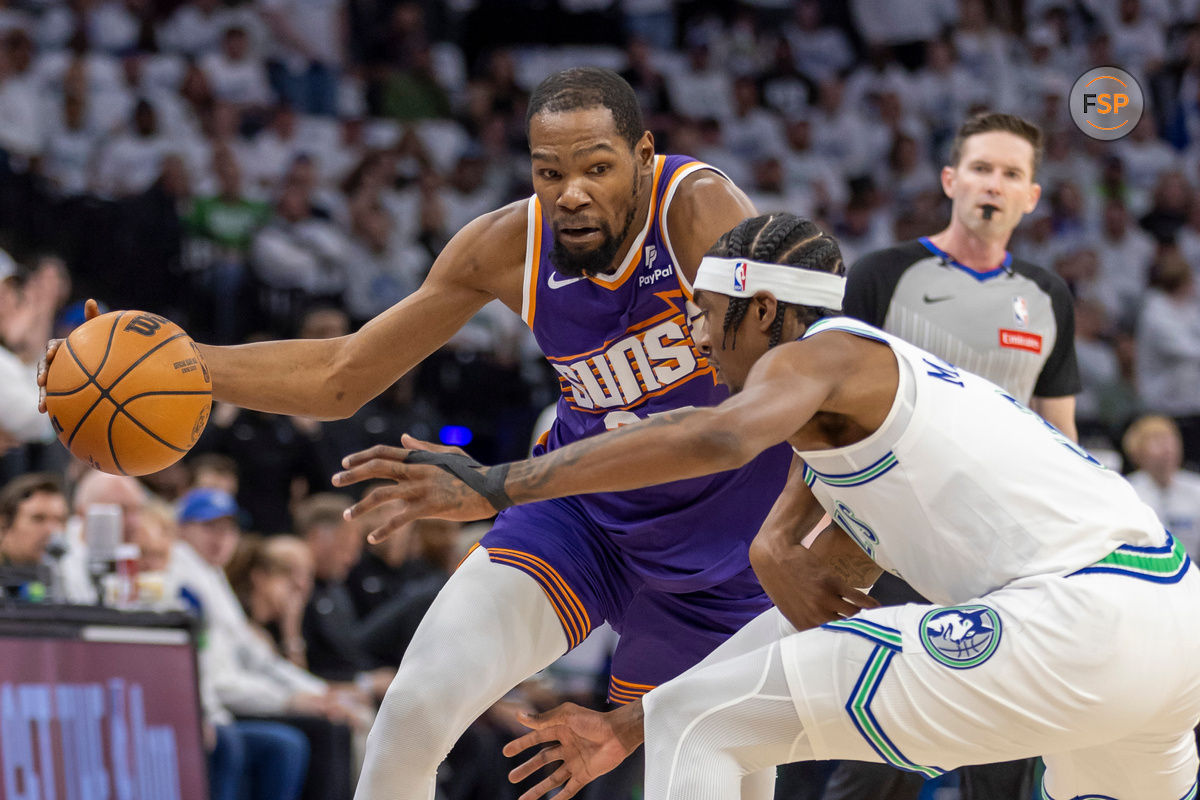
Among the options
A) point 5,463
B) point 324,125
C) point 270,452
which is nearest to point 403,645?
point 270,452

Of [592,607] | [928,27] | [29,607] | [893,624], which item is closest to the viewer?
[893,624]

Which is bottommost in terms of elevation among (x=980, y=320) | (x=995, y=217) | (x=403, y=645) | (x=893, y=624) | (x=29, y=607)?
(x=403, y=645)

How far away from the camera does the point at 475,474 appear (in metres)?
3.24

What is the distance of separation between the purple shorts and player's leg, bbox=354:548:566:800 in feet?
0.65

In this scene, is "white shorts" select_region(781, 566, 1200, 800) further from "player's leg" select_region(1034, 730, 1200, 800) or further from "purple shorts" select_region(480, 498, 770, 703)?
"purple shorts" select_region(480, 498, 770, 703)

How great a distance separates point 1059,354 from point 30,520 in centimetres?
442

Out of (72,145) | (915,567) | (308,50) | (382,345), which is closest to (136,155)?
(72,145)

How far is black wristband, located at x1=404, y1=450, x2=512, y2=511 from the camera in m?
3.22

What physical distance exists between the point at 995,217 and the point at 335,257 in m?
6.20

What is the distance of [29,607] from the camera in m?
5.57

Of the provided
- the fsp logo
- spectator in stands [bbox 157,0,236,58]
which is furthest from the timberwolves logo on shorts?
spectator in stands [bbox 157,0,236,58]

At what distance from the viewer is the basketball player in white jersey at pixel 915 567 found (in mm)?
3057

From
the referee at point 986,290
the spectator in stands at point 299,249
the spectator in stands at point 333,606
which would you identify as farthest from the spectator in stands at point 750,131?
the referee at point 986,290

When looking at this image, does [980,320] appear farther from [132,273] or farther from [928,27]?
[928,27]
